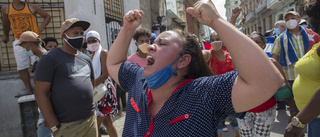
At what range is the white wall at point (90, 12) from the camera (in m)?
6.06

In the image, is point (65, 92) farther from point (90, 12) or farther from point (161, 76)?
point (90, 12)

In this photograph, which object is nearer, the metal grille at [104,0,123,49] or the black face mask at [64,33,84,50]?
the black face mask at [64,33,84,50]

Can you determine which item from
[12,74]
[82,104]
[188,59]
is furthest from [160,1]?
[188,59]

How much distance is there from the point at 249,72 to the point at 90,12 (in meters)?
6.30

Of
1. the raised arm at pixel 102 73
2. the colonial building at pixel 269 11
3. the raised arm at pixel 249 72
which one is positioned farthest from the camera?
the colonial building at pixel 269 11

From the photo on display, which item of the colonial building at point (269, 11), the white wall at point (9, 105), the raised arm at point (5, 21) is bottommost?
the white wall at point (9, 105)

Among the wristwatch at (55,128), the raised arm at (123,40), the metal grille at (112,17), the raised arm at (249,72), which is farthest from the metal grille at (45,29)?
the raised arm at (249,72)

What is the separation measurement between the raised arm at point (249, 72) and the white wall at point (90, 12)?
5.75 meters

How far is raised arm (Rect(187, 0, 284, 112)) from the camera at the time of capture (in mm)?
1106

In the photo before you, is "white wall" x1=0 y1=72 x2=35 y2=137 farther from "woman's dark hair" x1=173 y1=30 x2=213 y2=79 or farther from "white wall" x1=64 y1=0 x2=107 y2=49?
"woman's dark hair" x1=173 y1=30 x2=213 y2=79

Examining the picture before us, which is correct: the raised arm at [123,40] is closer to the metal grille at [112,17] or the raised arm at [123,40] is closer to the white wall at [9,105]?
the white wall at [9,105]

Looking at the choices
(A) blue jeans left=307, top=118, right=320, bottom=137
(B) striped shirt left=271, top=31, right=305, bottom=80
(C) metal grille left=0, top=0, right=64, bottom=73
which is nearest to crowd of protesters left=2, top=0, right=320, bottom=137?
(A) blue jeans left=307, top=118, right=320, bottom=137

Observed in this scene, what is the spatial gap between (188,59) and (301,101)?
149 cm

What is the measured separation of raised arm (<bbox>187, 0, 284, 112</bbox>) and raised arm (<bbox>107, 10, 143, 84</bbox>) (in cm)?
A: 82
